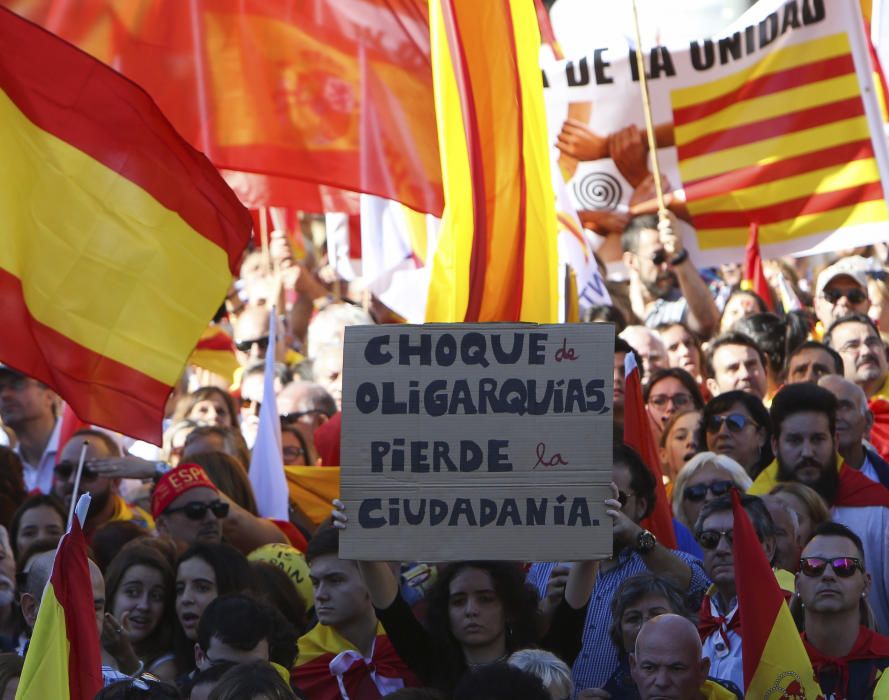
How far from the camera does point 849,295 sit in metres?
9.45

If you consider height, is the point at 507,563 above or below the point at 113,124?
below

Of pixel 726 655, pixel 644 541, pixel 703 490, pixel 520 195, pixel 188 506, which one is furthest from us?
pixel 520 195

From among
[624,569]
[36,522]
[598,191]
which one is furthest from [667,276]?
[624,569]

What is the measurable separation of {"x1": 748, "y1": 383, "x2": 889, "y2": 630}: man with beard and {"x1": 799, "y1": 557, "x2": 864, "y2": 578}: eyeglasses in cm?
109

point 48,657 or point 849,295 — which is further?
point 849,295

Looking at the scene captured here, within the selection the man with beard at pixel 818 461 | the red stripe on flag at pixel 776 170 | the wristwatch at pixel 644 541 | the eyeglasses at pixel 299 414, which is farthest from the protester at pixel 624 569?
the red stripe on flag at pixel 776 170

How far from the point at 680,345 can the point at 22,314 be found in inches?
166

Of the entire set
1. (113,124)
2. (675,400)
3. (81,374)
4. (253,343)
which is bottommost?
(81,374)

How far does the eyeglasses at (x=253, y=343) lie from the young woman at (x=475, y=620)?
5388 millimetres

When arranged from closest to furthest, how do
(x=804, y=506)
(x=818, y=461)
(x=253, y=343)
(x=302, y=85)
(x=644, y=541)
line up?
(x=644, y=541)
(x=804, y=506)
(x=818, y=461)
(x=302, y=85)
(x=253, y=343)

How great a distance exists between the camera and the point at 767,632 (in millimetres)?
5000

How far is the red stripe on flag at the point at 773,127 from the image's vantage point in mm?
9375

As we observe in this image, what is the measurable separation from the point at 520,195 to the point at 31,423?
115 inches

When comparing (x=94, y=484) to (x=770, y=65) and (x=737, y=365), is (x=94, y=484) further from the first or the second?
(x=770, y=65)
